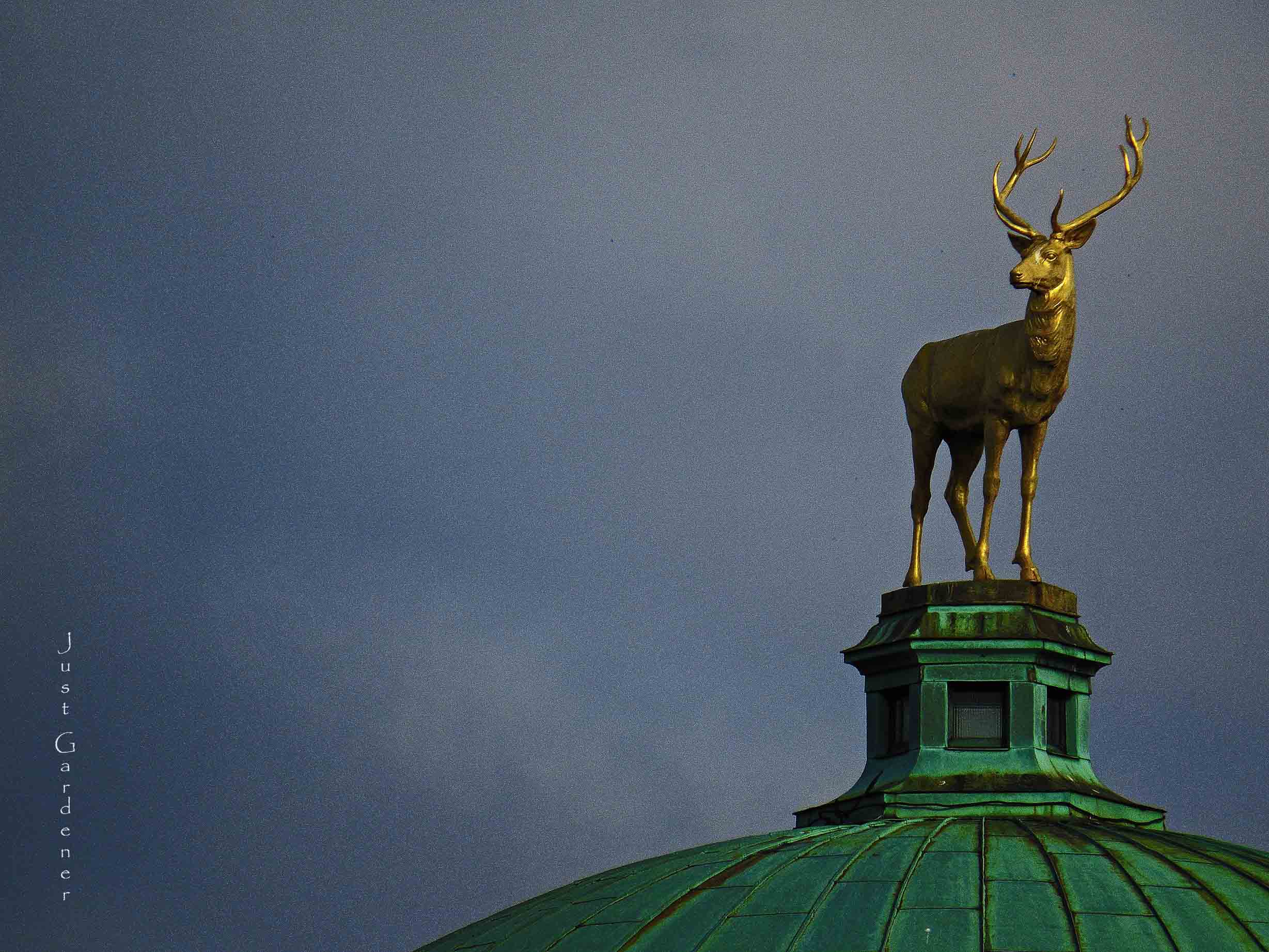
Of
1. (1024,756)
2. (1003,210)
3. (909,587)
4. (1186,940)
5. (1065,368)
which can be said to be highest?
(1003,210)

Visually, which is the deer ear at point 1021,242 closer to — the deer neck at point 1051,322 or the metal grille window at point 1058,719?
the deer neck at point 1051,322

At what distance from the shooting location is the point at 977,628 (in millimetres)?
41125

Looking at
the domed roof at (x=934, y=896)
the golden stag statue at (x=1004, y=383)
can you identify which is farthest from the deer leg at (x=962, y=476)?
the domed roof at (x=934, y=896)

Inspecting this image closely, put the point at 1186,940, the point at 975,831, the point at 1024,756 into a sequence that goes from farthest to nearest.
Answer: the point at 1024,756
the point at 975,831
the point at 1186,940

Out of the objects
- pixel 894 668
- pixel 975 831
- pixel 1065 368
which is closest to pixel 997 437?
pixel 1065 368

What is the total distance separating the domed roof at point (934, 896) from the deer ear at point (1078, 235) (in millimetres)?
9412

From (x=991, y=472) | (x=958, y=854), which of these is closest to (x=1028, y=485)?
(x=991, y=472)

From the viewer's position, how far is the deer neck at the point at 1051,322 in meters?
40.9

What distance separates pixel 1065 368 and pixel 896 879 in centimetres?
1059

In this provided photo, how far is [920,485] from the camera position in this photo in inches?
1702

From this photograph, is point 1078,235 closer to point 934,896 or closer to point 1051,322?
point 1051,322

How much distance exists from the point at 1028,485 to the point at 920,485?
1.99 meters

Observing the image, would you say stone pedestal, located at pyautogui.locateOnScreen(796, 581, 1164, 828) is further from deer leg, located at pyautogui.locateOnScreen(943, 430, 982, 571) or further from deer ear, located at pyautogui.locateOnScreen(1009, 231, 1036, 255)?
deer ear, located at pyautogui.locateOnScreen(1009, 231, 1036, 255)

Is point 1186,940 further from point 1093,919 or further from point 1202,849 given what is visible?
point 1202,849
